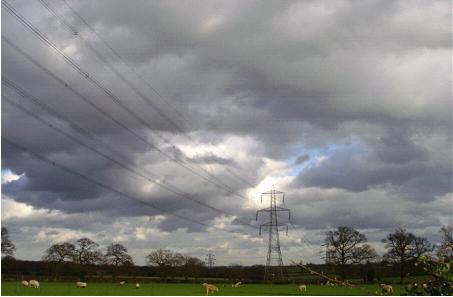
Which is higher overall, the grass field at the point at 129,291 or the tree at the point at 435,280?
the tree at the point at 435,280

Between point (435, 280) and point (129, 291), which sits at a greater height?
point (435, 280)

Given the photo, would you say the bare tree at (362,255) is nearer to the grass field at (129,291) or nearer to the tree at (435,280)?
the grass field at (129,291)

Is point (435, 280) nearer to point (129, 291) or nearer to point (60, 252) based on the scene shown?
point (129, 291)

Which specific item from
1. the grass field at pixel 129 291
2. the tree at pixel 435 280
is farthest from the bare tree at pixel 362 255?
the tree at pixel 435 280

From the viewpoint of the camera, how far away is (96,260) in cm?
12925

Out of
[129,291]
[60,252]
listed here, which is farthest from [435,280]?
[60,252]

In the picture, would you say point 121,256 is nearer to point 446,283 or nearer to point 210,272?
point 210,272

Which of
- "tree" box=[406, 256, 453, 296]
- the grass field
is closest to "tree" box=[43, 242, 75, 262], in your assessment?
the grass field

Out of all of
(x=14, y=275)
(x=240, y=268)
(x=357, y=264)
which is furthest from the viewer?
(x=240, y=268)

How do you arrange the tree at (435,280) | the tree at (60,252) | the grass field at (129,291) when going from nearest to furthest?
the tree at (435,280) < the grass field at (129,291) < the tree at (60,252)

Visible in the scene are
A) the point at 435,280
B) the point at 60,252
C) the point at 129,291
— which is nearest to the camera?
the point at 435,280

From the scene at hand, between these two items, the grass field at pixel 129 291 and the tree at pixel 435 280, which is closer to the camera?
the tree at pixel 435 280

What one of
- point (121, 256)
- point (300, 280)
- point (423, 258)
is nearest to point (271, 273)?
point (300, 280)

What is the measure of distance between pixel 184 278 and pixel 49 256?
102 feet
